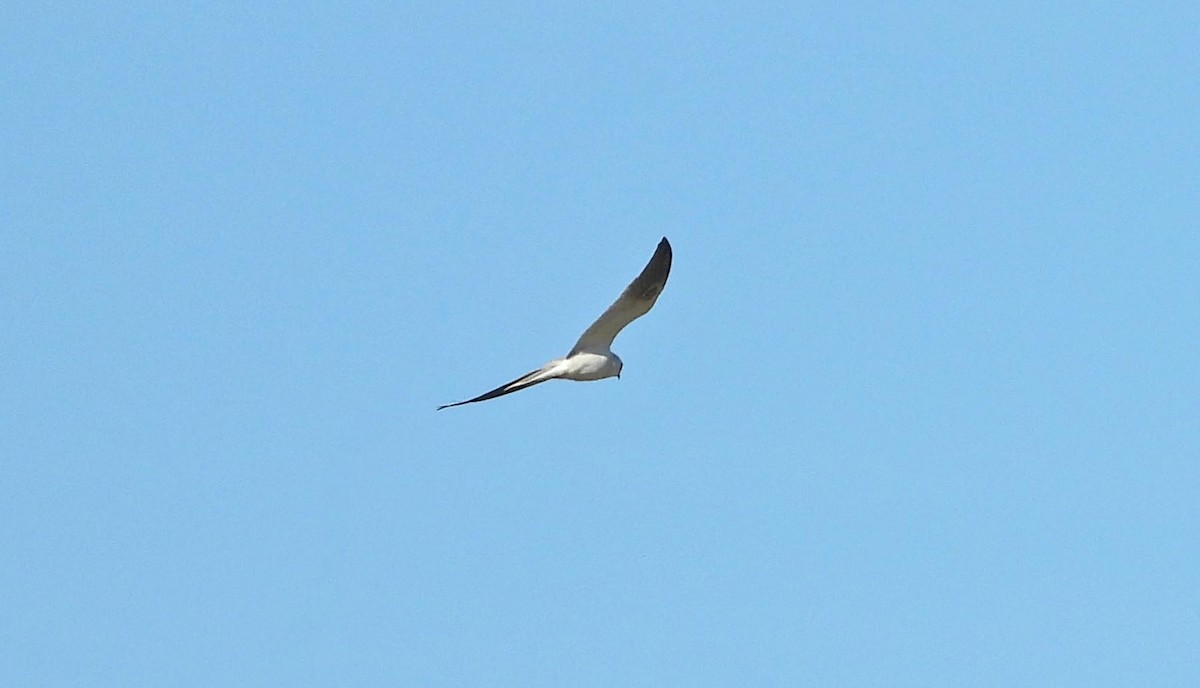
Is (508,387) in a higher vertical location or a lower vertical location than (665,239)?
lower

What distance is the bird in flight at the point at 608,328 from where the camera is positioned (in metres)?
21.8

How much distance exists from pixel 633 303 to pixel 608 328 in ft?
1.91

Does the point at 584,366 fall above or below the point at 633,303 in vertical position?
below

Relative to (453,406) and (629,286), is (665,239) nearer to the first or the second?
(629,286)

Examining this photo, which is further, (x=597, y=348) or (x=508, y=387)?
(x=597, y=348)

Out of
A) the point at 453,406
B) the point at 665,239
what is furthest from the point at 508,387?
the point at 665,239

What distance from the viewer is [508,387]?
2080 centimetres

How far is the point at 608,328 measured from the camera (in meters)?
22.2

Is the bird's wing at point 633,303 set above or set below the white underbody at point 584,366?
above

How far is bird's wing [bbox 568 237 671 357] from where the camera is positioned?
21.8 meters

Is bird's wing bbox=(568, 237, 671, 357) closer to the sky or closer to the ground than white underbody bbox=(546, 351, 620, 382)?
closer to the sky

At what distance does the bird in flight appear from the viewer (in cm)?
2177

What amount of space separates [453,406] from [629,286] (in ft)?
12.6

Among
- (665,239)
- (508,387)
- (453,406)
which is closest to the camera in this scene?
(453,406)
